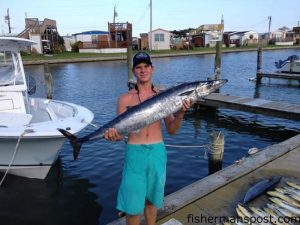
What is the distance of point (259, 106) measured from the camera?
41.6ft

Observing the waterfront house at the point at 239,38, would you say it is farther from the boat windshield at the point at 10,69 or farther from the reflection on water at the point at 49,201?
the reflection on water at the point at 49,201

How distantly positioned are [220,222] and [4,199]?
5.43 m

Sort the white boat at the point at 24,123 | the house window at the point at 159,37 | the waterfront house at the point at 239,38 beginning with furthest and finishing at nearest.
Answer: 1. the waterfront house at the point at 239,38
2. the house window at the point at 159,37
3. the white boat at the point at 24,123

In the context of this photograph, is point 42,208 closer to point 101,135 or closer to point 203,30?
point 101,135

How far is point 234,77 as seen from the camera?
29453 mm

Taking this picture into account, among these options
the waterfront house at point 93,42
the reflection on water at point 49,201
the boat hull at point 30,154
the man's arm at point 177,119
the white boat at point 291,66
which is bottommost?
the reflection on water at point 49,201

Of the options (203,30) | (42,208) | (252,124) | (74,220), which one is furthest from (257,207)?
(203,30)

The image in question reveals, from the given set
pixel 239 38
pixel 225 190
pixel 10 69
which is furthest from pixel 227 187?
pixel 239 38

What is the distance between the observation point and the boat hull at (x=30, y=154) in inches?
291

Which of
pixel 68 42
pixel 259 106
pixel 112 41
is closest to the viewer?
pixel 259 106

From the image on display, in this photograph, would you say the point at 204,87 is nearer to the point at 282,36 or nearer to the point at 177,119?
the point at 177,119

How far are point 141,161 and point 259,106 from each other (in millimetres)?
10097

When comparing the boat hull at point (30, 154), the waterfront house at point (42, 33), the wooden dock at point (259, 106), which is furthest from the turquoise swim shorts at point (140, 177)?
the waterfront house at point (42, 33)

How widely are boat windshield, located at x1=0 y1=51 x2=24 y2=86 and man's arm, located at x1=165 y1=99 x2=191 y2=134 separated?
696 cm
